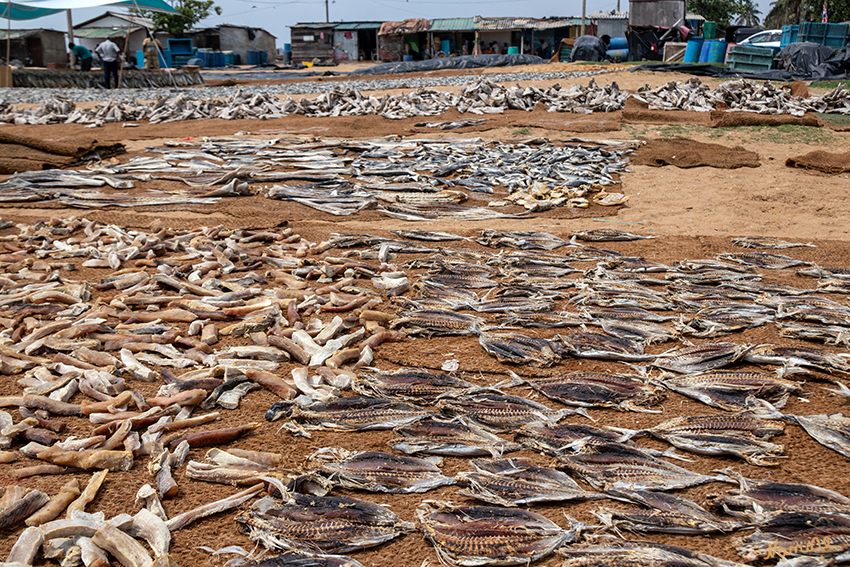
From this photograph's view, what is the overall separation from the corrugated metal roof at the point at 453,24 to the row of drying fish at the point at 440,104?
31.7 metres

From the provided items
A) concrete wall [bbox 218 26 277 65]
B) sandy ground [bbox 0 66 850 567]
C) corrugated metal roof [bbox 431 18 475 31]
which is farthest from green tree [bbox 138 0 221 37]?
sandy ground [bbox 0 66 850 567]

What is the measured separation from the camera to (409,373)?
4066 mm

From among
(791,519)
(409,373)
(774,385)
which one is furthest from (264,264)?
(791,519)

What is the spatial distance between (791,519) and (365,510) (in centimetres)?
188

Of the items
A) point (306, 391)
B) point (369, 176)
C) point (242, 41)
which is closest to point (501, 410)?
point (306, 391)

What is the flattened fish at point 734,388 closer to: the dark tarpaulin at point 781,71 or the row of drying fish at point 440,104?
the row of drying fish at point 440,104

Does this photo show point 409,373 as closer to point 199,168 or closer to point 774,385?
point 774,385

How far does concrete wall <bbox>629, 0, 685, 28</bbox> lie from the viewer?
1334 inches

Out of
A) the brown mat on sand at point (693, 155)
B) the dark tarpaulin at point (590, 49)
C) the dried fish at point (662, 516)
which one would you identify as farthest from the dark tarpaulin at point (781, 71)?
the dried fish at point (662, 516)

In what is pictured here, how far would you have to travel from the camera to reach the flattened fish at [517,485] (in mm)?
2938

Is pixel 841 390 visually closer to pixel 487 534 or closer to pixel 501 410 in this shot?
pixel 501 410

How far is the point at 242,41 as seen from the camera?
52.3 metres

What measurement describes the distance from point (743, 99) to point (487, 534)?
56.7 ft

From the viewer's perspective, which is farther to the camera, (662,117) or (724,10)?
(724,10)
